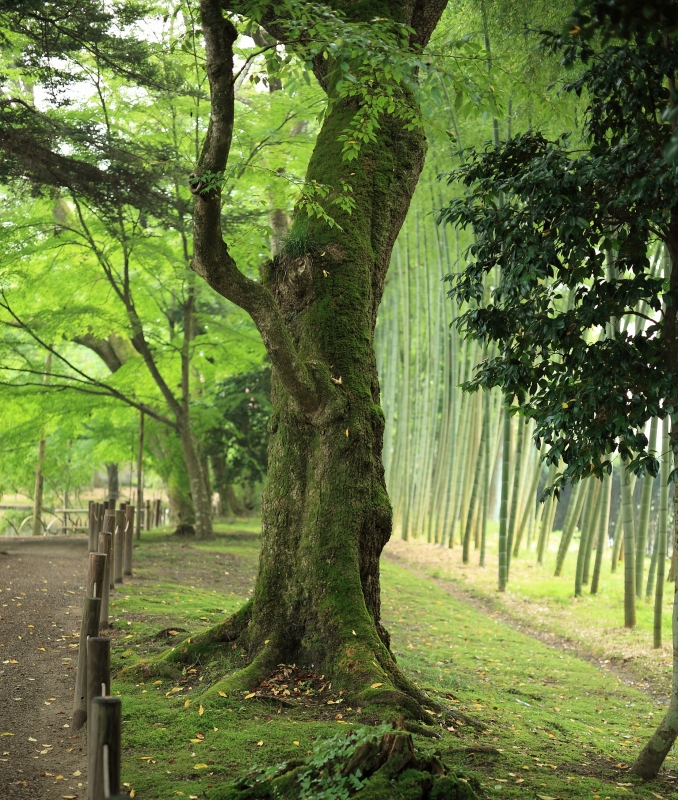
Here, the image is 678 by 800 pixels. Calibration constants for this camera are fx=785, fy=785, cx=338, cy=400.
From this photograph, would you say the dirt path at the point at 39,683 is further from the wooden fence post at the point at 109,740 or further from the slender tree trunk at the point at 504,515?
the slender tree trunk at the point at 504,515

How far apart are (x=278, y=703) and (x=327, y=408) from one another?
5.55ft

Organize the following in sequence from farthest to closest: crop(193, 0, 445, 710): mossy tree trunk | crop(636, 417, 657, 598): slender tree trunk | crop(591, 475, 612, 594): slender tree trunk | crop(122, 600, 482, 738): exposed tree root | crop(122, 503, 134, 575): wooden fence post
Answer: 1. crop(591, 475, 612, 594): slender tree trunk
2. crop(122, 503, 134, 575): wooden fence post
3. crop(636, 417, 657, 598): slender tree trunk
4. crop(193, 0, 445, 710): mossy tree trunk
5. crop(122, 600, 482, 738): exposed tree root

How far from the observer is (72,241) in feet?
38.0

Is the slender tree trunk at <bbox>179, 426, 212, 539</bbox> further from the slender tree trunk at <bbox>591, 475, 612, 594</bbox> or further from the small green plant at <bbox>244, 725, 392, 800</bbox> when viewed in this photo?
the small green plant at <bbox>244, 725, 392, 800</bbox>

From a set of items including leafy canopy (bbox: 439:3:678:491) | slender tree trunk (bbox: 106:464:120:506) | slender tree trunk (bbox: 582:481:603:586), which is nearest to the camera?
leafy canopy (bbox: 439:3:678:491)

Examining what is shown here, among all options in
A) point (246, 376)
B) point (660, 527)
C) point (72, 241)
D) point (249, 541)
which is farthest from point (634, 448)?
point (246, 376)

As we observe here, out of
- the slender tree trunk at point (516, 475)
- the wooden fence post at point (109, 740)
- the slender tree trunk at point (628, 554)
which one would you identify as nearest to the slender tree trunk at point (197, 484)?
the slender tree trunk at point (516, 475)

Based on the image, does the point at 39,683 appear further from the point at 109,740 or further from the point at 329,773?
the point at 109,740

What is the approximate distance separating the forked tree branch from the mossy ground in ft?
5.94

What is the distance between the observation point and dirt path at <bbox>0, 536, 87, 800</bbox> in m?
3.46

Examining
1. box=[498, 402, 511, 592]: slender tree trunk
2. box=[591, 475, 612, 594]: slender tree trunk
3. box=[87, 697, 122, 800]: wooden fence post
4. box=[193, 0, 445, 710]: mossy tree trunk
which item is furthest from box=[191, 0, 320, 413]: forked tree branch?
box=[591, 475, 612, 594]: slender tree trunk

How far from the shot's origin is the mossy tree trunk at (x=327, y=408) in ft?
14.4

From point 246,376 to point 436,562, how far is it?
5.70 m

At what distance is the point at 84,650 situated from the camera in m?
4.10
